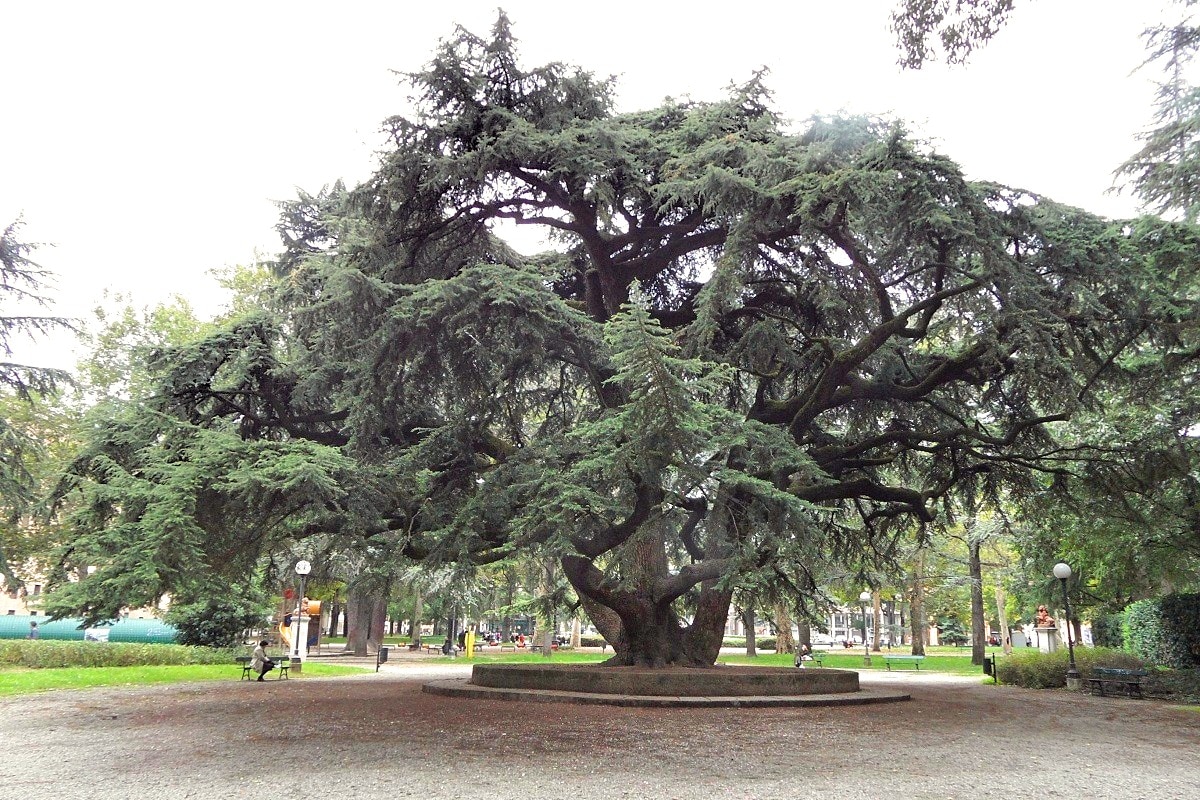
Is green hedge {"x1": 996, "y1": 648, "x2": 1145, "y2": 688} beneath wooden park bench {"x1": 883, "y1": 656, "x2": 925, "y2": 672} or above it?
above

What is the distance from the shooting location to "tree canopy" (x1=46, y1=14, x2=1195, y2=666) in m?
10.9

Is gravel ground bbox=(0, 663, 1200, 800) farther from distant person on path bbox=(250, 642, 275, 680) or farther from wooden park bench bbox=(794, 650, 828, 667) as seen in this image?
wooden park bench bbox=(794, 650, 828, 667)

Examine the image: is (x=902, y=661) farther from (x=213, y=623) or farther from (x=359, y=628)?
(x=213, y=623)

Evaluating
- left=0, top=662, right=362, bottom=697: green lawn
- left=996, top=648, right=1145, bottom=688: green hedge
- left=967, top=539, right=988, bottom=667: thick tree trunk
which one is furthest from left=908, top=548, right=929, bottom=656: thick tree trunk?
left=0, top=662, right=362, bottom=697: green lawn

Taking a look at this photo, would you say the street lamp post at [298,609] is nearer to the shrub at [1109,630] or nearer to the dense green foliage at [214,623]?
the dense green foliage at [214,623]

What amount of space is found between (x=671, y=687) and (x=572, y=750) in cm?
609

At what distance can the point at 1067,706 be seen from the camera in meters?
15.8

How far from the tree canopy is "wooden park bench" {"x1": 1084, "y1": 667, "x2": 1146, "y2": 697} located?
4.68 meters

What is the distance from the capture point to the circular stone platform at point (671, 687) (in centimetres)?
1462

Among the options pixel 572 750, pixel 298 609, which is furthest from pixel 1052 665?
pixel 298 609

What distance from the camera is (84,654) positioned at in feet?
82.4

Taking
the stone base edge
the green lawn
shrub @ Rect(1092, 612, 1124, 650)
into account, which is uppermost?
shrub @ Rect(1092, 612, 1124, 650)

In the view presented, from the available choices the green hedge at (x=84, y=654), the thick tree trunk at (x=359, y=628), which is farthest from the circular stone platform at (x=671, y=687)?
the thick tree trunk at (x=359, y=628)

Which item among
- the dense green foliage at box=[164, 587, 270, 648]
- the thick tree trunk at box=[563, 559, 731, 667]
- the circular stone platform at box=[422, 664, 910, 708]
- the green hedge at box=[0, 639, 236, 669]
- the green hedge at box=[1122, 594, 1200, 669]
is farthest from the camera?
the dense green foliage at box=[164, 587, 270, 648]
